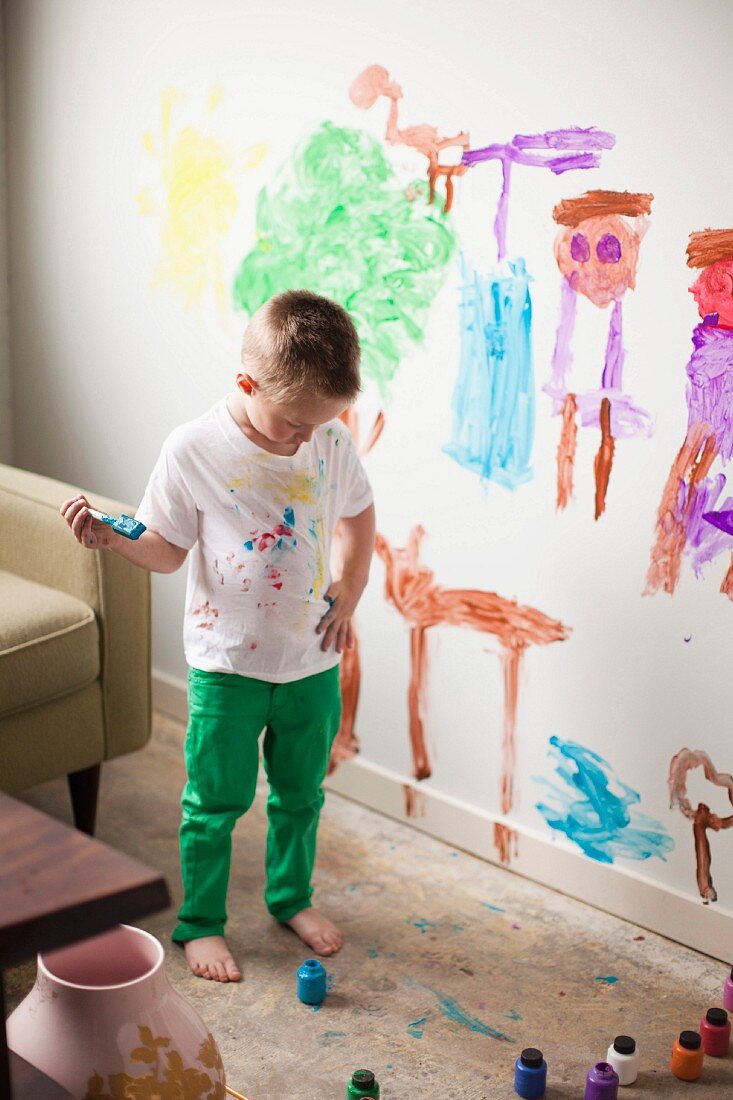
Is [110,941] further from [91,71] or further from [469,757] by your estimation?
[91,71]

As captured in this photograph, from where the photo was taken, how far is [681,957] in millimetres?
1976

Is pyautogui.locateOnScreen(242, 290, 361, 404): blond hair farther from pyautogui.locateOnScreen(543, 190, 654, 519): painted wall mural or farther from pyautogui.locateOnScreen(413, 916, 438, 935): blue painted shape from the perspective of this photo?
pyautogui.locateOnScreen(413, 916, 438, 935): blue painted shape

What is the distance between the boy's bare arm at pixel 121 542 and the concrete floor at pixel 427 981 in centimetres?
64

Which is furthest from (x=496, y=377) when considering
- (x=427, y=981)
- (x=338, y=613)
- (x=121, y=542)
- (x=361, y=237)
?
(x=427, y=981)

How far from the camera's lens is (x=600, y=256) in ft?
6.16

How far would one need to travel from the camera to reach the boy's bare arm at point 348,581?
189cm

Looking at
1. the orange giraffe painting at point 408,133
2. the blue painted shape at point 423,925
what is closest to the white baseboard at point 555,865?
the blue painted shape at point 423,925

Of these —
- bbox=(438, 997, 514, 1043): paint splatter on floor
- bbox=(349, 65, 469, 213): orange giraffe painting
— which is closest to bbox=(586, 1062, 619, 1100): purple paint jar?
bbox=(438, 997, 514, 1043): paint splatter on floor

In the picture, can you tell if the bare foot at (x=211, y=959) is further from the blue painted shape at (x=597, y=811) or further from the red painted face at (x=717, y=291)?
the red painted face at (x=717, y=291)

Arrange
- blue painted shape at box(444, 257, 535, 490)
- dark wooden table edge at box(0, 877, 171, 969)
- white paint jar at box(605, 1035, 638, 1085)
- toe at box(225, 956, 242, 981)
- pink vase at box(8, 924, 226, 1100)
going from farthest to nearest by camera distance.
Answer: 1. blue painted shape at box(444, 257, 535, 490)
2. toe at box(225, 956, 242, 981)
3. white paint jar at box(605, 1035, 638, 1085)
4. pink vase at box(8, 924, 226, 1100)
5. dark wooden table edge at box(0, 877, 171, 969)

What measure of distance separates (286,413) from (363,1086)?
88 cm

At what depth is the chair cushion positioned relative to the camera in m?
1.98

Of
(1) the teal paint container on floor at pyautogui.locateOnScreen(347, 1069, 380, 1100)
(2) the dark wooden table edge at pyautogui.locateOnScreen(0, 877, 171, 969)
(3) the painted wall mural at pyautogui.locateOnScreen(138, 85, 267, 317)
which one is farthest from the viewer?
(3) the painted wall mural at pyautogui.locateOnScreen(138, 85, 267, 317)

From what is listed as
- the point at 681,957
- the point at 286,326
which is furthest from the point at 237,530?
the point at 681,957
